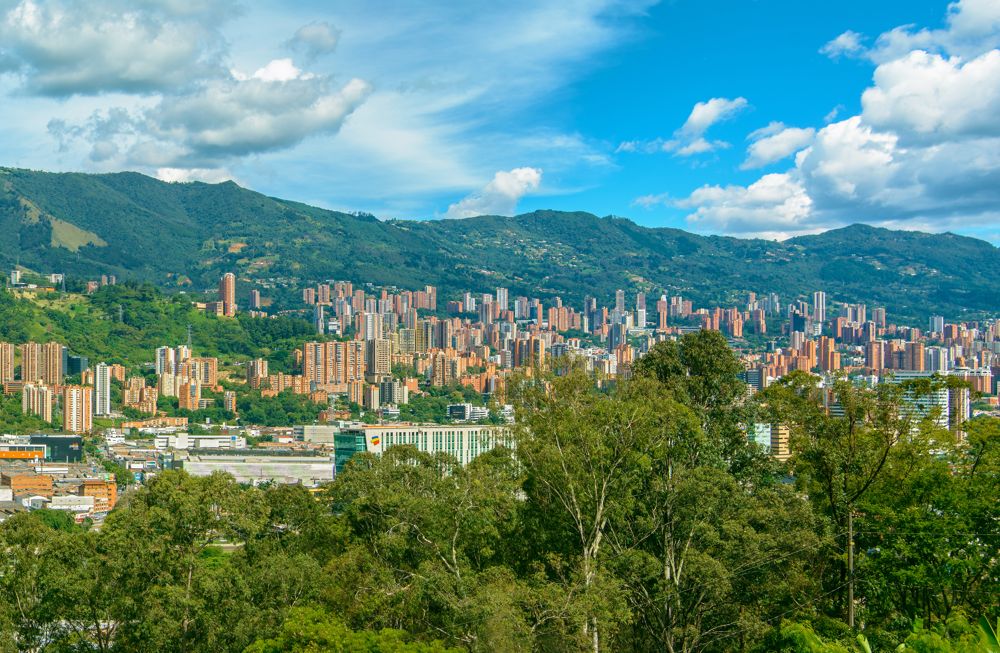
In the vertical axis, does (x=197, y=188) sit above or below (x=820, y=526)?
above

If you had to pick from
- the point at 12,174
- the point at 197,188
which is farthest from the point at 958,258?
the point at 12,174

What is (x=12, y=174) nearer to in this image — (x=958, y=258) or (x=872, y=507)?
(x=958, y=258)

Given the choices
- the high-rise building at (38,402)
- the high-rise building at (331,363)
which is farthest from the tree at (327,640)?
the high-rise building at (331,363)

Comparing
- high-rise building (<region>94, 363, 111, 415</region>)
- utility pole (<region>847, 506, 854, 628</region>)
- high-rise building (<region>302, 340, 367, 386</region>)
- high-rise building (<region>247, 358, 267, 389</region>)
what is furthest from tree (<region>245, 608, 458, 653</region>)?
high-rise building (<region>302, 340, 367, 386</region>)

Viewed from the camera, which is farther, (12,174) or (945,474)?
(12,174)

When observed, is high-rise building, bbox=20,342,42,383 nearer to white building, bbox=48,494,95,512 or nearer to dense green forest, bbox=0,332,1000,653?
white building, bbox=48,494,95,512

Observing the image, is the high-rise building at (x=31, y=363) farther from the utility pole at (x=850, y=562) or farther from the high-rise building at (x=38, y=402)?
the utility pole at (x=850, y=562)

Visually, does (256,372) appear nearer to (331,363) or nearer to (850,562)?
(331,363)
